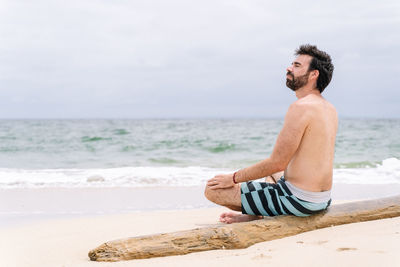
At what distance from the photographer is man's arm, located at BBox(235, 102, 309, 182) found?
136 inches

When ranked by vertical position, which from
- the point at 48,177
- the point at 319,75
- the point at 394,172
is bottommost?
the point at 394,172

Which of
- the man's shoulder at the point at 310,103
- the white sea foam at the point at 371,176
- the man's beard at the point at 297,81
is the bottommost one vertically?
the white sea foam at the point at 371,176

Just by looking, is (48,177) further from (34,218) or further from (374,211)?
(374,211)

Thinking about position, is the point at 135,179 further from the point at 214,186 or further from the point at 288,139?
the point at 288,139

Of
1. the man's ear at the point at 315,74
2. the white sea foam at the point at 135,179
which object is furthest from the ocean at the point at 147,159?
the man's ear at the point at 315,74

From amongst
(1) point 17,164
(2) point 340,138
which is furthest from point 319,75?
(2) point 340,138

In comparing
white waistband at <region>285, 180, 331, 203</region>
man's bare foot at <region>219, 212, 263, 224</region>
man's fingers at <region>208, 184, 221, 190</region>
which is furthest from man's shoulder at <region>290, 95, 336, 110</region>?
man's bare foot at <region>219, 212, 263, 224</region>

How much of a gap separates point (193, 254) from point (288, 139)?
3.81ft

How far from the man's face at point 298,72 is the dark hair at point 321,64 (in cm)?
4

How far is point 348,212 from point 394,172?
7703mm

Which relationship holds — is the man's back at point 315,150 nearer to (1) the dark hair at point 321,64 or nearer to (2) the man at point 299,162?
(2) the man at point 299,162

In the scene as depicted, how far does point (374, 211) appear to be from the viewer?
13.2 feet

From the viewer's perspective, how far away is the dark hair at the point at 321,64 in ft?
12.0

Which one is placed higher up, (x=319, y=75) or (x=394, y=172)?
(x=319, y=75)
